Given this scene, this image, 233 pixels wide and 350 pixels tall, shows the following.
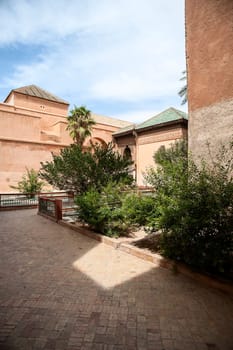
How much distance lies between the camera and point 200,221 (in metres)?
3.15

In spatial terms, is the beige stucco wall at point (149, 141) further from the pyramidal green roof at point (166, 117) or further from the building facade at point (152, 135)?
the pyramidal green roof at point (166, 117)

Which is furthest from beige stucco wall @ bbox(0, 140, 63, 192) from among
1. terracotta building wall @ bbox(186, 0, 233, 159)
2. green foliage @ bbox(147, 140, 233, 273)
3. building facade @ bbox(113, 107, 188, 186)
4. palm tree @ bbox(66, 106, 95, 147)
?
green foliage @ bbox(147, 140, 233, 273)

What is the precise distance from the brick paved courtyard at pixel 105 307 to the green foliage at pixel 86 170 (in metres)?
4.35

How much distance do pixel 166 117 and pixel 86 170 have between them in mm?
13019

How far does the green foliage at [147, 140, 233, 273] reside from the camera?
3.04m

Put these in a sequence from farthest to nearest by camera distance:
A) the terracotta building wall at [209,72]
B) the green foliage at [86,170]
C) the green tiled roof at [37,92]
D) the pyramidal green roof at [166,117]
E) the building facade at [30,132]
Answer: the green tiled roof at [37,92] → the building facade at [30,132] → the pyramidal green roof at [166,117] → the green foliage at [86,170] → the terracotta building wall at [209,72]

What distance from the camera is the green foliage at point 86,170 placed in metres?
8.20

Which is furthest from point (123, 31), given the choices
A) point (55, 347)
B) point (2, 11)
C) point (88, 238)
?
point (55, 347)

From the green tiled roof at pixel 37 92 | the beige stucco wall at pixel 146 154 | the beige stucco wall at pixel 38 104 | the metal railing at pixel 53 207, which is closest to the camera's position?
the metal railing at pixel 53 207

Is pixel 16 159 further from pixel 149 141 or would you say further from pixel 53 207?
pixel 149 141

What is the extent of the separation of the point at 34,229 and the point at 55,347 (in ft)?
17.0

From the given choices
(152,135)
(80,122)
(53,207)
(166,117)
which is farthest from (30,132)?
(53,207)

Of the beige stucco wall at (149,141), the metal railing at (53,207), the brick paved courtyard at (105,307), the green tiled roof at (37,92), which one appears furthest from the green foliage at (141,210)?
the green tiled roof at (37,92)

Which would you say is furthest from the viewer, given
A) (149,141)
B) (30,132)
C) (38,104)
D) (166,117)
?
(38,104)
